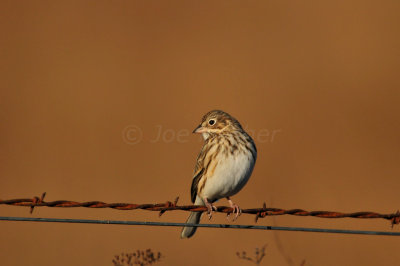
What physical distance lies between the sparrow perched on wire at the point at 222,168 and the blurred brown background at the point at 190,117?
3.59 m

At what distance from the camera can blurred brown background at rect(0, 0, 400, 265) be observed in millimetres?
13172

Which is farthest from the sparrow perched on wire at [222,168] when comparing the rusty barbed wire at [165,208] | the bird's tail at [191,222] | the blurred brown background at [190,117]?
the blurred brown background at [190,117]

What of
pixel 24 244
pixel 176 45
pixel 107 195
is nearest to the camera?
pixel 24 244

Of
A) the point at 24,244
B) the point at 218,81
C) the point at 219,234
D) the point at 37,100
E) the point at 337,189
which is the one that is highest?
the point at 218,81

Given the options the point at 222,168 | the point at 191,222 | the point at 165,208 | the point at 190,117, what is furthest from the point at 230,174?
the point at 190,117

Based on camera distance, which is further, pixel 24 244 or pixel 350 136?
pixel 350 136

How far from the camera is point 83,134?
1822 centimetres

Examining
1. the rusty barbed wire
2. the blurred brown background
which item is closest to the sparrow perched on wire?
the rusty barbed wire

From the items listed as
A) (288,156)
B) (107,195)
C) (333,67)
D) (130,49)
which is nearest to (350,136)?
(288,156)

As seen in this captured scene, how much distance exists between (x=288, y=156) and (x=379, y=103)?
12.4 ft

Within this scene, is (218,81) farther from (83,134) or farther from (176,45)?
(83,134)

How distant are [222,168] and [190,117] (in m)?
10.9

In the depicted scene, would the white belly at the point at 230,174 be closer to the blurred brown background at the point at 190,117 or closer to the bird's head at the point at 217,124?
the bird's head at the point at 217,124

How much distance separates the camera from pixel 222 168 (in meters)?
7.27
